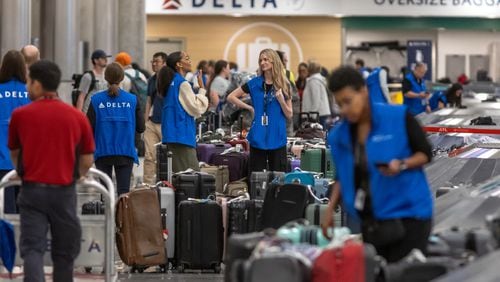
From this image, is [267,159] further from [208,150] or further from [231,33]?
[231,33]

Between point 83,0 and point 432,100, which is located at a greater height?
point 83,0

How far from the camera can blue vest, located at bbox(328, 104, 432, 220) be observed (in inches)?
298

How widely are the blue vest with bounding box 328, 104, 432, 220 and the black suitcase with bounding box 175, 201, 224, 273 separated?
4.70 metres

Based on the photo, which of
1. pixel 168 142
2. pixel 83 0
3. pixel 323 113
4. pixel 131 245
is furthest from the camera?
pixel 83 0

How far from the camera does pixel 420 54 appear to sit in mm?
44250

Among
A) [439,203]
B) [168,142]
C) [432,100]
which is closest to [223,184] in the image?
[168,142]

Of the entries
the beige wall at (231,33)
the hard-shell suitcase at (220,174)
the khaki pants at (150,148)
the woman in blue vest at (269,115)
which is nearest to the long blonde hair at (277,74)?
the woman in blue vest at (269,115)

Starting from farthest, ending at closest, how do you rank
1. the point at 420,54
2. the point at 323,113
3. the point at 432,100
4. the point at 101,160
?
the point at 420,54
the point at 432,100
the point at 323,113
the point at 101,160

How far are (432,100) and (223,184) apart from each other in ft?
58.8

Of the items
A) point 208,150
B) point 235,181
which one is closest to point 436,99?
point 208,150

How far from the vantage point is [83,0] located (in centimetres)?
3503

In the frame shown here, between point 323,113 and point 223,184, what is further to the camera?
point 323,113

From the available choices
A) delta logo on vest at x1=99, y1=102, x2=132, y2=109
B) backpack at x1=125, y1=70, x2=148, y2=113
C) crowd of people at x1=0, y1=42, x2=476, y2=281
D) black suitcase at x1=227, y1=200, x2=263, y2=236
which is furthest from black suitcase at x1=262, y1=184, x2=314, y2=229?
backpack at x1=125, y1=70, x2=148, y2=113

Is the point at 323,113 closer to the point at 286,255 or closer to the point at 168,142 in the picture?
the point at 168,142
